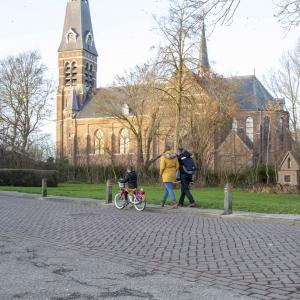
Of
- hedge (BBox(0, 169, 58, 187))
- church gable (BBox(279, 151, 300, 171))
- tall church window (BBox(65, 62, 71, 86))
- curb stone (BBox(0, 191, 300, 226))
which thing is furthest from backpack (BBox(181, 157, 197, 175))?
tall church window (BBox(65, 62, 71, 86))

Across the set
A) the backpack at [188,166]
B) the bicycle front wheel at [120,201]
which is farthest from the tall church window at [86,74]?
the backpack at [188,166]

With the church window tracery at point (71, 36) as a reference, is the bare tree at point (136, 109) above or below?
below

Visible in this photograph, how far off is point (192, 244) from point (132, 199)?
740cm

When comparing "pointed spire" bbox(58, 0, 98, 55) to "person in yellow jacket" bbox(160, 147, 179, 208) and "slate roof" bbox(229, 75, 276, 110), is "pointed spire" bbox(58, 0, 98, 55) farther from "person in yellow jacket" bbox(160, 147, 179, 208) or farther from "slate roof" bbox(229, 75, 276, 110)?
"person in yellow jacket" bbox(160, 147, 179, 208)

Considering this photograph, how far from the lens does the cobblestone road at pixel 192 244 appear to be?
5.81 m

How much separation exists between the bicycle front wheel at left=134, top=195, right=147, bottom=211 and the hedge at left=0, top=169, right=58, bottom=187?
1906cm

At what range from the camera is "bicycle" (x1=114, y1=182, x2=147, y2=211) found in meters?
15.2

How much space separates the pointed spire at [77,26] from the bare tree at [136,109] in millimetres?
29508

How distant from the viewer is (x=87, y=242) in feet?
28.3

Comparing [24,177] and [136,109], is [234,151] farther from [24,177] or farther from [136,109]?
[24,177]

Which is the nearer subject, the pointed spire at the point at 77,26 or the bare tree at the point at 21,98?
the bare tree at the point at 21,98

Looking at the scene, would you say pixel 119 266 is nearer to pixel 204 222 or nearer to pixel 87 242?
pixel 87 242

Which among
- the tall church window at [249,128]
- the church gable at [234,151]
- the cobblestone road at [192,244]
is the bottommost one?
the cobblestone road at [192,244]

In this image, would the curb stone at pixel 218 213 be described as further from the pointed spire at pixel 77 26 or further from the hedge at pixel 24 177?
the pointed spire at pixel 77 26
